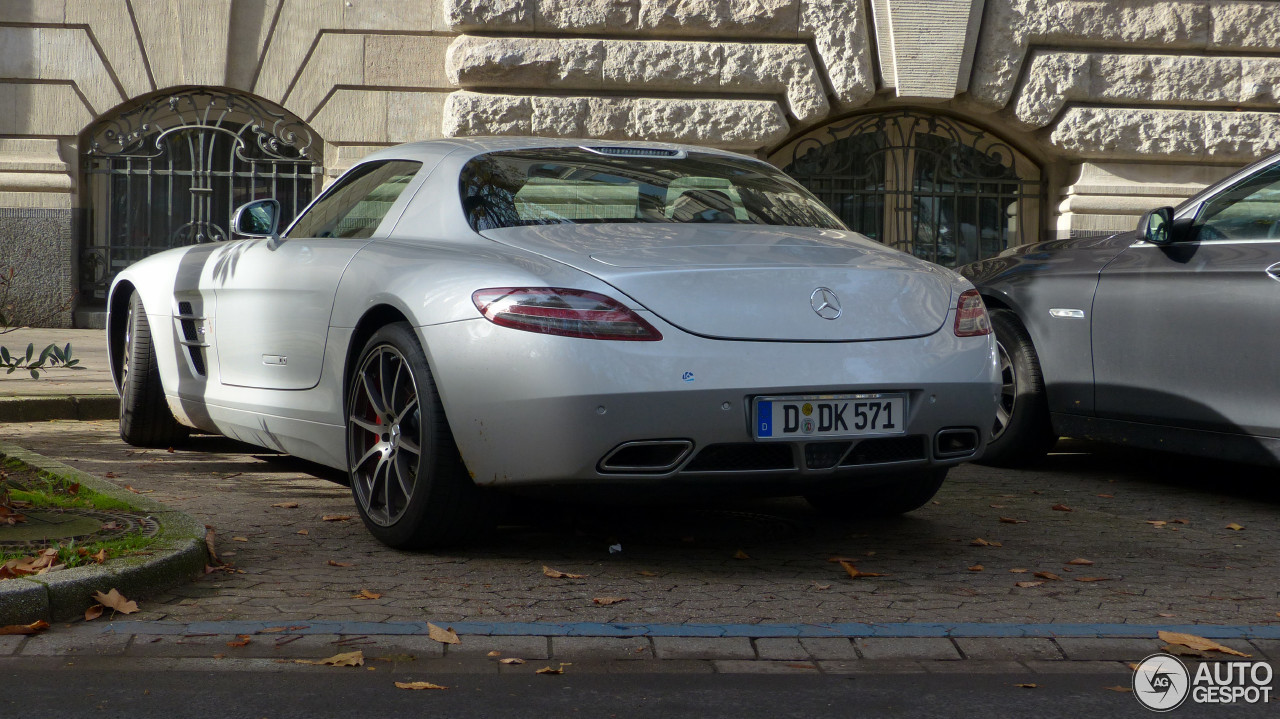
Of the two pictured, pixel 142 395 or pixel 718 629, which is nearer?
pixel 718 629

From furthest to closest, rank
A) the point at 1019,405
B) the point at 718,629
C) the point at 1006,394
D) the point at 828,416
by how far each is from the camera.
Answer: the point at 1006,394 < the point at 1019,405 < the point at 828,416 < the point at 718,629

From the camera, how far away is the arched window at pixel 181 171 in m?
12.1

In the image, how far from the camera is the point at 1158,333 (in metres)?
5.80

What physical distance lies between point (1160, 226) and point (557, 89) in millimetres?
6480

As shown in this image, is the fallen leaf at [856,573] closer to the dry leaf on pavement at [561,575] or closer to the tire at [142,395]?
the dry leaf on pavement at [561,575]

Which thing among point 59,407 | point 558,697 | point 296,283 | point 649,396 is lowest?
point 558,697

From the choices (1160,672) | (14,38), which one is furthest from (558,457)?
(14,38)

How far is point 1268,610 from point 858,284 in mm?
1470

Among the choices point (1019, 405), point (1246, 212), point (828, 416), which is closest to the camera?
point (828, 416)

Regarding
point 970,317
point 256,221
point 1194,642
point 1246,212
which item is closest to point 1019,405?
point 1246,212

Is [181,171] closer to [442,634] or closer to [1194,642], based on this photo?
[442,634]

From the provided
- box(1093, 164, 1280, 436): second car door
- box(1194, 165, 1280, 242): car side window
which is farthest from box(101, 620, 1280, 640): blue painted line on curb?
box(1194, 165, 1280, 242): car side window

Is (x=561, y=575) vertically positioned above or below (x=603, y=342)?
below

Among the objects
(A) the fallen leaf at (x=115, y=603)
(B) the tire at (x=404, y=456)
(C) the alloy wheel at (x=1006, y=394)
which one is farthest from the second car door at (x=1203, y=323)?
(A) the fallen leaf at (x=115, y=603)
